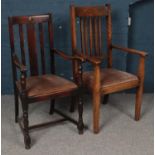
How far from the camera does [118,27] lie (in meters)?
2.95

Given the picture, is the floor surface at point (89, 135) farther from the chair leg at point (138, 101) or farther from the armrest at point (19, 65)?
the armrest at point (19, 65)

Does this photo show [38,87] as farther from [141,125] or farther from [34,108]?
[141,125]

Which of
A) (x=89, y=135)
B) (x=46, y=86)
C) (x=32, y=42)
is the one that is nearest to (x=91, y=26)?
(x=32, y=42)

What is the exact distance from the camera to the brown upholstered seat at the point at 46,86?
83.0 inches

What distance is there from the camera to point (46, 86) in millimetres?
2193

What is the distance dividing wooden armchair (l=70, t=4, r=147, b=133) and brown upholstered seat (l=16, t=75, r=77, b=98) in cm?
13

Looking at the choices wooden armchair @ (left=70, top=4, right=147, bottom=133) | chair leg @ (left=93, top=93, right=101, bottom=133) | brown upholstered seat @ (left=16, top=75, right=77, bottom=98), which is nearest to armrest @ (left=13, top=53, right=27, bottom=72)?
brown upholstered seat @ (left=16, top=75, right=77, bottom=98)

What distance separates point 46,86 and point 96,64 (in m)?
0.42

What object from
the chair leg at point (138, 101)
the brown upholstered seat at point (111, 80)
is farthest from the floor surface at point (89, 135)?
the brown upholstered seat at point (111, 80)

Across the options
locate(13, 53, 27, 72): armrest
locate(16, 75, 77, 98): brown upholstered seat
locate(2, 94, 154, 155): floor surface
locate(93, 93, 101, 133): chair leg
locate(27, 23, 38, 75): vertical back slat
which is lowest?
locate(2, 94, 154, 155): floor surface

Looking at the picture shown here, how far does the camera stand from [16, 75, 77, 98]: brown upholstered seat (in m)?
2.11

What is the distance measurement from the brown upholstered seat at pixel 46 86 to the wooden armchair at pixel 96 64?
0.13m

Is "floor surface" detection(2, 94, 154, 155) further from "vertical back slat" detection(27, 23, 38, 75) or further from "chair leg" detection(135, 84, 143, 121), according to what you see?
"vertical back slat" detection(27, 23, 38, 75)

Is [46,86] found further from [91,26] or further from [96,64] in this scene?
[91,26]
